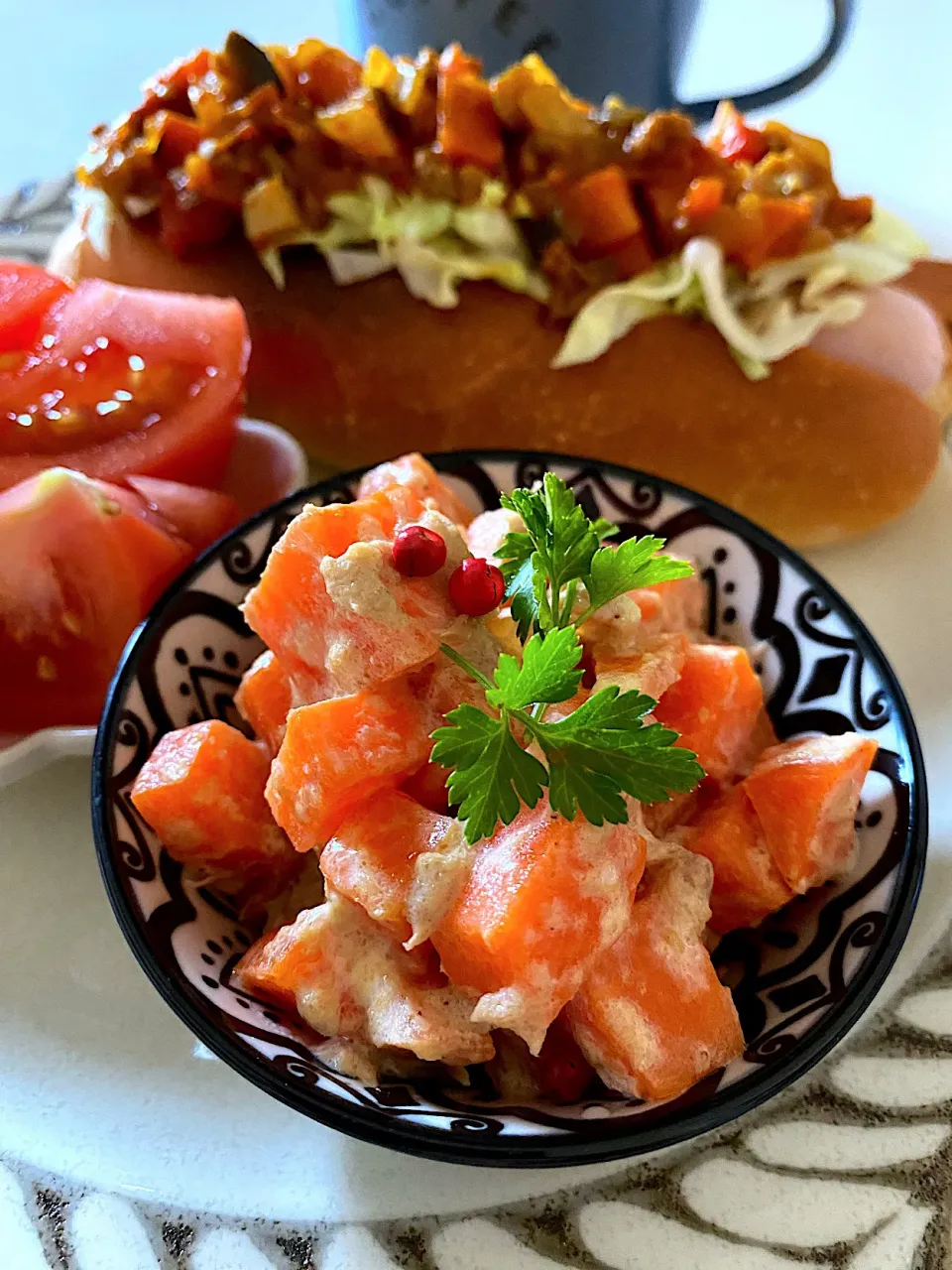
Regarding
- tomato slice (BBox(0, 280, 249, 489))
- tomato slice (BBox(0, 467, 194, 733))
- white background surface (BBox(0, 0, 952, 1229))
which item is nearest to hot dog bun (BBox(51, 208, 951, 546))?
white background surface (BBox(0, 0, 952, 1229))

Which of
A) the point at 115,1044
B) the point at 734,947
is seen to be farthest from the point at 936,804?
the point at 115,1044

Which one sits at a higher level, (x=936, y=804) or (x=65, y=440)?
(x=65, y=440)

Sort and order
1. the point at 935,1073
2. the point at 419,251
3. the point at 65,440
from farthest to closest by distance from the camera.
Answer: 1. the point at 419,251
2. the point at 65,440
3. the point at 935,1073

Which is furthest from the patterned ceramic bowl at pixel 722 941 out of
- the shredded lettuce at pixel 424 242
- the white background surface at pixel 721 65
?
the white background surface at pixel 721 65

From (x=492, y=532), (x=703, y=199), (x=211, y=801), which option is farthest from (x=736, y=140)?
(x=211, y=801)

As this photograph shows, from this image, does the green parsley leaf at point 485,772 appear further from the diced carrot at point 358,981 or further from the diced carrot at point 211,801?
the diced carrot at point 211,801

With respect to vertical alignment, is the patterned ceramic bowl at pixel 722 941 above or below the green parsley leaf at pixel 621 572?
below

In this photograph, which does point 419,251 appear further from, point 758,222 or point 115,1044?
point 115,1044
